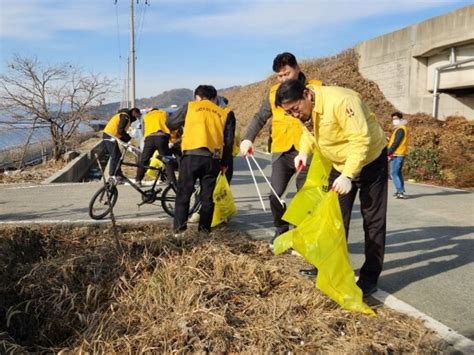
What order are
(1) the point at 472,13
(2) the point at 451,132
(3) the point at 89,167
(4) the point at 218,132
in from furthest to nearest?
(3) the point at 89,167, (1) the point at 472,13, (2) the point at 451,132, (4) the point at 218,132

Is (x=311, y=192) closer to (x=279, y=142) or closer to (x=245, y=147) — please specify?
(x=245, y=147)

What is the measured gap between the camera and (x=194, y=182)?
5273 mm

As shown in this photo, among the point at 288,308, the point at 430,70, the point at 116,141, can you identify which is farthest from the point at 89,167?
the point at 288,308

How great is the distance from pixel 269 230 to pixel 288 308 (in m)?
2.87

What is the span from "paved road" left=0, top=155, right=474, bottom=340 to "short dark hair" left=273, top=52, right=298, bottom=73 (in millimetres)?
2157

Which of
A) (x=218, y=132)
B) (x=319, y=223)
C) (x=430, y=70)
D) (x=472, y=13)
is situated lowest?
(x=319, y=223)

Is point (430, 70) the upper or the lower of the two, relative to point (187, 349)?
upper

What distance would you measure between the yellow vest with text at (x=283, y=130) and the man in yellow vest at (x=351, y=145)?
65 cm

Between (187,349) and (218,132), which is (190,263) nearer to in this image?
(187,349)

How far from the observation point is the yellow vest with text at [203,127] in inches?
204

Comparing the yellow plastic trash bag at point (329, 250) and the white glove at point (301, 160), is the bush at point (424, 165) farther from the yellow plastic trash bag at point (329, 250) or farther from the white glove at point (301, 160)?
the yellow plastic trash bag at point (329, 250)

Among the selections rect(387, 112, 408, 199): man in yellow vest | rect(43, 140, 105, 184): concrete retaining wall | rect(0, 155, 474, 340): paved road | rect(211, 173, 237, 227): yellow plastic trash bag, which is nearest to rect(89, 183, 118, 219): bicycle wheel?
rect(0, 155, 474, 340): paved road

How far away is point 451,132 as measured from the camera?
52.2ft

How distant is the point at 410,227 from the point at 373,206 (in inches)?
123
